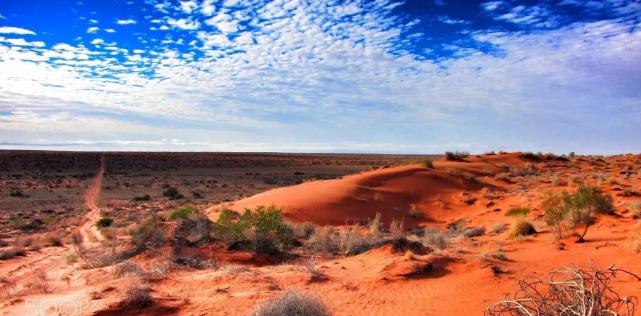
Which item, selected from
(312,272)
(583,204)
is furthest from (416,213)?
(312,272)

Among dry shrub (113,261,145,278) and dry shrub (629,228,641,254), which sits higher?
dry shrub (629,228,641,254)

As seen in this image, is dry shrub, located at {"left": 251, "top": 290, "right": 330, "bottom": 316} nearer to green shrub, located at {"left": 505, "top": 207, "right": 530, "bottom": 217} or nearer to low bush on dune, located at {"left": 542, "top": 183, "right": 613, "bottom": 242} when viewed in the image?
low bush on dune, located at {"left": 542, "top": 183, "right": 613, "bottom": 242}

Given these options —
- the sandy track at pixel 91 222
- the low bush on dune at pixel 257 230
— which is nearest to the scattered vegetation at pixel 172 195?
the sandy track at pixel 91 222

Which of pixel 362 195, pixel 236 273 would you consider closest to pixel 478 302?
pixel 236 273

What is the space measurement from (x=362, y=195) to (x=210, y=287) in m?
15.3

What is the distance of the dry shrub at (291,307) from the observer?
6.59 meters

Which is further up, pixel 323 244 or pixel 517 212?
pixel 517 212

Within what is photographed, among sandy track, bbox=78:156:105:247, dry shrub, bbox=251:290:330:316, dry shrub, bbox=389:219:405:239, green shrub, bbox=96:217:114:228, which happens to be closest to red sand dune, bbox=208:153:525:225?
dry shrub, bbox=389:219:405:239

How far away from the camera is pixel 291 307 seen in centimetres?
667

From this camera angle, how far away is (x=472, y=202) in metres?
23.3

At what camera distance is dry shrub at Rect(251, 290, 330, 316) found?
21.6 feet

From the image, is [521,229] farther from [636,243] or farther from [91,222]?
[91,222]

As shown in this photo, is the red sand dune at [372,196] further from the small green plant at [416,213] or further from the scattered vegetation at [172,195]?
the scattered vegetation at [172,195]

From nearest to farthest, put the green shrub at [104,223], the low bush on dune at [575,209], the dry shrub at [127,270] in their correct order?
the dry shrub at [127,270] → the low bush on dune at [575,209] → the green shrub at [104,223]
